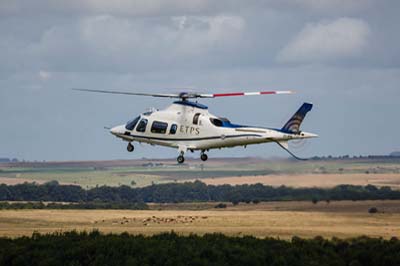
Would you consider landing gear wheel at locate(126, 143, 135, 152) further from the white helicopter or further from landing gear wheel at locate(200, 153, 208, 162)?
landing gear wheel at locate(200, 153, 208, 162)

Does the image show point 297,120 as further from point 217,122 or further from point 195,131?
point 195,131

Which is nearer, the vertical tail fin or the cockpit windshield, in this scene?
the vertical tail fin

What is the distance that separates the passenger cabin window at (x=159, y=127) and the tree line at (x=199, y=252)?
9.26 metres

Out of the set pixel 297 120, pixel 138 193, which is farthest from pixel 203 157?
pixel 138 193

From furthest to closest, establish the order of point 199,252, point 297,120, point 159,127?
point 199,252 → point 159,127 → point 297,120

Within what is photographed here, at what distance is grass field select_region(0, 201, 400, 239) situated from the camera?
99.5 meters

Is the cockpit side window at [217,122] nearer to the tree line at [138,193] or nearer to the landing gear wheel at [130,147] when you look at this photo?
the landing gear wheel at [130,147]

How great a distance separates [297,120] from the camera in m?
73.4

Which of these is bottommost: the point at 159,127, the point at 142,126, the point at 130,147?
the point at 130,147

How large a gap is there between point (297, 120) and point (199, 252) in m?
15.4

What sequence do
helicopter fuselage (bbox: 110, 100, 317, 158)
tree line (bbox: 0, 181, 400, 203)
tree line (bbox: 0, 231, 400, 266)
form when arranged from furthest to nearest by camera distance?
1. tree line (bbox: 0, 181, 400, 203)
2. tree line (bbox: 0, 231, 400, 266)
3. helicopter fuselage (bbox: 110, 100, 317, 158)

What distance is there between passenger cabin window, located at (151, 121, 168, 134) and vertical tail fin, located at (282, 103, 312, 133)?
802cm

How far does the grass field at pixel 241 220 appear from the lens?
99.5 meters

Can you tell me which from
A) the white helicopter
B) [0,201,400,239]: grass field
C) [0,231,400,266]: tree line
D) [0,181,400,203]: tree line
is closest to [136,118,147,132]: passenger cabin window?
the white helicopter
